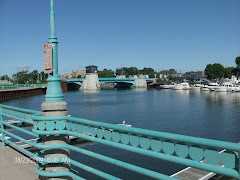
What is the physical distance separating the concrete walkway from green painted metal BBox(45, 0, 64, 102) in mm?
1836

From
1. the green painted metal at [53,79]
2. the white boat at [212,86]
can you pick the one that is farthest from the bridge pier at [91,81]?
the green painted metal at [53,79]

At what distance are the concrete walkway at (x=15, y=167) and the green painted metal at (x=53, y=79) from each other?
1.84 metres

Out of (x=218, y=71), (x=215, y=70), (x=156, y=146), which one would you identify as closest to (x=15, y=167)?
(x=156, y=146)

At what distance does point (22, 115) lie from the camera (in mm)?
5898

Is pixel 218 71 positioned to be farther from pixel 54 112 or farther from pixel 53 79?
pixel 54 112

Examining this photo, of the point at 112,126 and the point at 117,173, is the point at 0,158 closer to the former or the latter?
the point at 112,126

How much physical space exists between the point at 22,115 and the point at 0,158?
5.22 feet

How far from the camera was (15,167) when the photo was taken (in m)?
5.74

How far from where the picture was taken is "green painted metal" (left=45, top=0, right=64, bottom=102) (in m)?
4.68

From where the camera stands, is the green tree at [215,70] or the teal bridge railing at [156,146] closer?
the teal bridge railing at [156,146]

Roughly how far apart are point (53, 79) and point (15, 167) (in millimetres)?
2598

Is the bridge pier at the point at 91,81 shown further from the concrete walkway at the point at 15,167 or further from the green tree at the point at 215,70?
the concrete walkway at the point at 15,167

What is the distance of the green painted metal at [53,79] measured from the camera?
4.68 metres

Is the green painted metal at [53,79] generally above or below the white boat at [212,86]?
above
